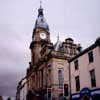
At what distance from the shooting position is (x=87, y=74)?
21.8 metres

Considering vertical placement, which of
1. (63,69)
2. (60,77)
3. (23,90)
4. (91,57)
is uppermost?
(63,69)

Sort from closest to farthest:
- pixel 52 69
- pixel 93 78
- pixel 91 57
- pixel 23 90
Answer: pixel 93 78 < pixel 91 57 < pixel 52 69 < pixel 23 90

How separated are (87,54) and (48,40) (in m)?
27.4

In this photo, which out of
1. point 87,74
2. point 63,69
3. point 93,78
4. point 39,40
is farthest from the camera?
point 39,40

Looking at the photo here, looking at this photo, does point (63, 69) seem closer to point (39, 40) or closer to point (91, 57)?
point (91, 57)

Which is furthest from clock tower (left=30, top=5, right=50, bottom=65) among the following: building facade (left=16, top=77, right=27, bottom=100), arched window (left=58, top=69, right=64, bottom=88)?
building facade (left=16, top=77, right=27, bottom=100)

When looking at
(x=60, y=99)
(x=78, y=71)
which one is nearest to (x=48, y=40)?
(x=60, y=99)

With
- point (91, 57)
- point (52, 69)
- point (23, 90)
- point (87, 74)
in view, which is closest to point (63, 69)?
point (52, 69)

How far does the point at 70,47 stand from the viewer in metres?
39.3

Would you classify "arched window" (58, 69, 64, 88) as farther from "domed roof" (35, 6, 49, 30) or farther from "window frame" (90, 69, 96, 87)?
"domed roof" (35, 6, 49, 30)

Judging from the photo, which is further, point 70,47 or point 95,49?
point 70,47

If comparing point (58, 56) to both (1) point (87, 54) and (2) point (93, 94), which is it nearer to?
(1) point (87, 54)

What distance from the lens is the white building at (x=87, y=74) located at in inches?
789

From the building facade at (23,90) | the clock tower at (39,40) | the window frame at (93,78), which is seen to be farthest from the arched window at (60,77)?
the building facade at (23,90)
